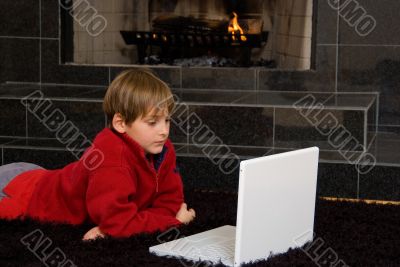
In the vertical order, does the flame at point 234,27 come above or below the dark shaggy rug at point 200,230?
above

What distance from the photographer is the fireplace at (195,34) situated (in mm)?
3922

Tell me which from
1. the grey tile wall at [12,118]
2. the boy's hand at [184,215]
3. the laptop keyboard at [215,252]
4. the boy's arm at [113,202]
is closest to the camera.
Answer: the laptop keyboard at [215,252]

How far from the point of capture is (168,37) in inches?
159

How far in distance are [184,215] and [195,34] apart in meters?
1.78

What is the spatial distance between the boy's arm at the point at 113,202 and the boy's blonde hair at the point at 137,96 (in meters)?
0.15

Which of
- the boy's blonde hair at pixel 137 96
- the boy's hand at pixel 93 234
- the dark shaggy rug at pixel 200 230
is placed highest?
the boy's blonde hair at pixel 137 96

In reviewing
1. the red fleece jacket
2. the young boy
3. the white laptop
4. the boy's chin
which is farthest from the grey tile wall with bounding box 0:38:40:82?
the white laptop

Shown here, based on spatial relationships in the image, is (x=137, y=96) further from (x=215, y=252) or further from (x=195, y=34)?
(x=195, y=34)

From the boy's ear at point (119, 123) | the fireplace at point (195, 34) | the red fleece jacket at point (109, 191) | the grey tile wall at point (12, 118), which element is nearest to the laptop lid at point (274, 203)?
the red fleece jacket at point (109, 191)

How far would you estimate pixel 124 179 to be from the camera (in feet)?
6.89

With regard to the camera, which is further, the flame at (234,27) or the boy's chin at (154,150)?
the flame at (234,27)

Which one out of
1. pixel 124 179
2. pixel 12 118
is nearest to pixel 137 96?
pixel 124 179

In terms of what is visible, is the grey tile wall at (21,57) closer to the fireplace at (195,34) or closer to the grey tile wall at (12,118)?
the fireplace at (195,34)

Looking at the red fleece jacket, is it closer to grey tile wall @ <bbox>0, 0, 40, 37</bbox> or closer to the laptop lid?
the laptop lid
